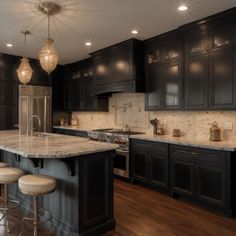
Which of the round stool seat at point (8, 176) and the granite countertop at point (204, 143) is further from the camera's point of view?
the granite countertop at point (204, 143)

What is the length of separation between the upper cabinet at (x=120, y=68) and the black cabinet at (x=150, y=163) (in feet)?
3.62

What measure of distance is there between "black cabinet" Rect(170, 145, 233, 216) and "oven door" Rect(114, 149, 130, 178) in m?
0.99

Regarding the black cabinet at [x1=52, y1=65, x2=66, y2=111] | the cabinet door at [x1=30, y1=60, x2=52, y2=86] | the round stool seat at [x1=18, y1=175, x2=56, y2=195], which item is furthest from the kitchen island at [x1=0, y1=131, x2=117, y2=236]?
the black cabinet at [x1=52, y1=65, x2=66, y2=111]

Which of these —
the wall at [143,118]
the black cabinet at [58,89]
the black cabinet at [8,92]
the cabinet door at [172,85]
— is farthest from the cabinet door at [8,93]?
the cabinet door at [172,85]

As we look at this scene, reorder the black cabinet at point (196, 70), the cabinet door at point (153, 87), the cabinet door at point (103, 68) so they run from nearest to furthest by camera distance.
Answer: the black cabinet at point (196, 70) → the cabinet door at point (153, 87) → the cabinet door at point (103, 68)

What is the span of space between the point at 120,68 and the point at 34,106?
9.16 ft

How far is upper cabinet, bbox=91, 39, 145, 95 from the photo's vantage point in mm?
4336

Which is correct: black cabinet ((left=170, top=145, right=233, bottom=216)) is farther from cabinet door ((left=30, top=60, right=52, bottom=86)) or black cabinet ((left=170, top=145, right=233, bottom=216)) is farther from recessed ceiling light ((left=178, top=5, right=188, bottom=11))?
cabinet door ((left=30, top=60, right=52, bottom=86))

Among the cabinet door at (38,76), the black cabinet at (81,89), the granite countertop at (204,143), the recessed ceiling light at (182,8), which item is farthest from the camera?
the cabinet door at (38,76)

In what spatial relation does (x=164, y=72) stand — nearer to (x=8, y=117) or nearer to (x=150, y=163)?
(x=150, y=163)

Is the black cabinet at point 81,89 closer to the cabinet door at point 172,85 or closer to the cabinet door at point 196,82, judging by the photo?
the cabinet door at point 172,85

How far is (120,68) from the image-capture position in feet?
15.1

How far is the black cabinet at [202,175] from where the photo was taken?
2.91 meters

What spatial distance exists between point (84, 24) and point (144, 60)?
140 centimetres
